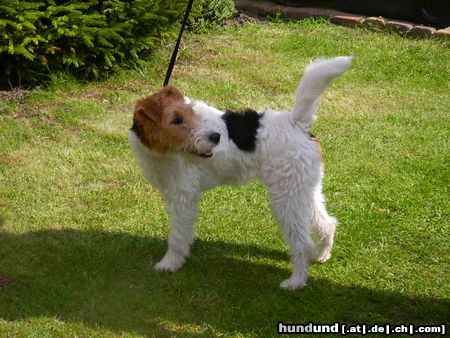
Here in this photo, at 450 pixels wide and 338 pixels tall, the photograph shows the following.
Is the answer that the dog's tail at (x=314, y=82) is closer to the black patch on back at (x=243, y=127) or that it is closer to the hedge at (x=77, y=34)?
the black patch on back at (x=243, y=127)

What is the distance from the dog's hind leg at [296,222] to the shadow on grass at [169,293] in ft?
0.62


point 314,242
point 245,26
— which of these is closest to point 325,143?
point 314,242

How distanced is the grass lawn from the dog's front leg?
100mm

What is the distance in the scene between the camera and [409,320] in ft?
13.3

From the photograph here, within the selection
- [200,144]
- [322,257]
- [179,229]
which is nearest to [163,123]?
[200,144]

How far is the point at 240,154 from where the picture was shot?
14.0ft

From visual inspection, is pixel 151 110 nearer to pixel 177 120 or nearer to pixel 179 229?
pixel 177 120

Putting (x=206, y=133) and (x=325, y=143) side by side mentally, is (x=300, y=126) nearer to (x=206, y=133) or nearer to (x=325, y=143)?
(x=206, y=133)

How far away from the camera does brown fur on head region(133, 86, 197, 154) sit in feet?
13.1

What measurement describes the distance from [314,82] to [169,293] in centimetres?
174

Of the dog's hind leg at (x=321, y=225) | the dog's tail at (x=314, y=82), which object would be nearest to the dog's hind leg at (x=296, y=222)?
the dog's hind leg at (x=321, y=225)

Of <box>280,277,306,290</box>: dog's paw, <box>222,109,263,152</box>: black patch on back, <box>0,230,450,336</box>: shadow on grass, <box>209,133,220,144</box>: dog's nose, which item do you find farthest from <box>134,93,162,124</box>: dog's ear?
<box>280,277,306,290</box>: dog's paw

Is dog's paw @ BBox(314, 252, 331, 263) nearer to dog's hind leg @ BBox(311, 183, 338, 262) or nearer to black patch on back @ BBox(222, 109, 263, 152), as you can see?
dog's hind leg @ BBox(311, 183, 338, 262)

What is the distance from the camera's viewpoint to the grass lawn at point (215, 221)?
4.14 metres
